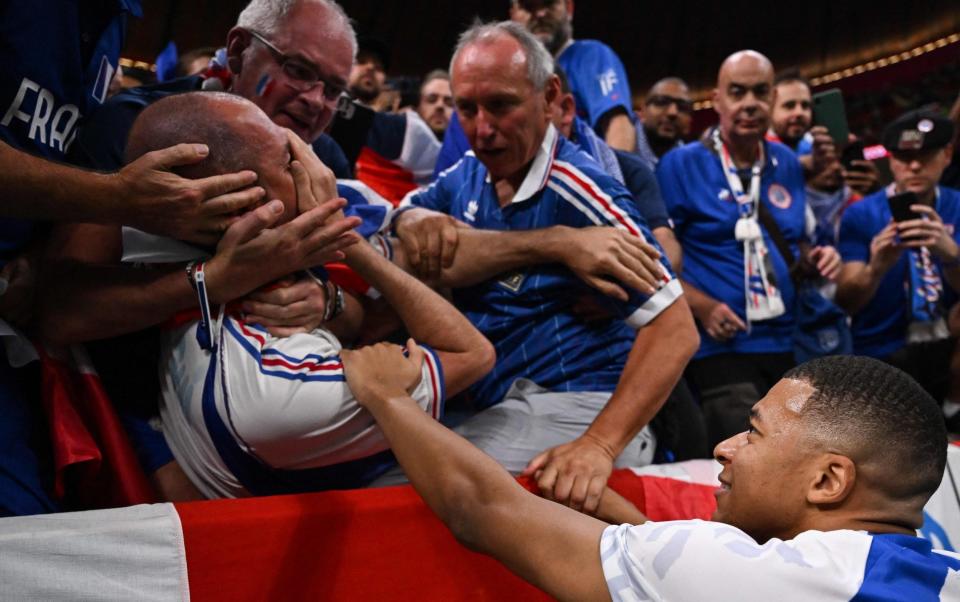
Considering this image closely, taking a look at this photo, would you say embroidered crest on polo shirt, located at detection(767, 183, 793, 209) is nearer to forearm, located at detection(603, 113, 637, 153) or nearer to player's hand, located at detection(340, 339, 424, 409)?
forearm, located at detection(603, 113, 637, 153)

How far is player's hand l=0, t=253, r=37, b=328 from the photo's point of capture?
4.78 ft

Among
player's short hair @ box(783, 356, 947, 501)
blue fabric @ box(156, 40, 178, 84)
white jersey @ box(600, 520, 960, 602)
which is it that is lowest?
blue fabric @ box(156, 40, 178, 84)

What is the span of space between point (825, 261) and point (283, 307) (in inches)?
90.1

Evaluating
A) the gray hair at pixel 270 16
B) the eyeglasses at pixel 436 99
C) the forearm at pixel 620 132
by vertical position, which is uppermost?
the gray hair at pixel 270 16

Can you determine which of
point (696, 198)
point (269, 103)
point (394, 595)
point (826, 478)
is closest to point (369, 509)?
point (394, 595)

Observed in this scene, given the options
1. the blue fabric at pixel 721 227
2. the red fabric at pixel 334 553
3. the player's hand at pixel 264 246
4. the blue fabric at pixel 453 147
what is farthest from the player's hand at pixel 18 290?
the blue fabric at pixel 721 227

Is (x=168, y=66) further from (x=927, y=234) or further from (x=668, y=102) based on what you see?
(x=927, y=234)

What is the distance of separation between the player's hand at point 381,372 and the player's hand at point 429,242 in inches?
18.6

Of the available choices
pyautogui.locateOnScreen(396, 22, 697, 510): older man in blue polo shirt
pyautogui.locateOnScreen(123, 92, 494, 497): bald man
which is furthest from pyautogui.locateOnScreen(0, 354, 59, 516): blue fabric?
pyautogui.locateOnScreen(396, 22, 697, 510): older man in blue polo shirt

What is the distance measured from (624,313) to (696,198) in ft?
4.48

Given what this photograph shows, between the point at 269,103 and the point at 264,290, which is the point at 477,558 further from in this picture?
the point at 269,103

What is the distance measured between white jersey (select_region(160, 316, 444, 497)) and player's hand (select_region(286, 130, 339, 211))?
0.72 ft

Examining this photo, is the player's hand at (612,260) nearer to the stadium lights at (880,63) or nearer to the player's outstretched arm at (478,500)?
the player's outstretched arm at (478,500)

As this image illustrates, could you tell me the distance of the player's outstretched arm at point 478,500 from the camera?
3.70ft
